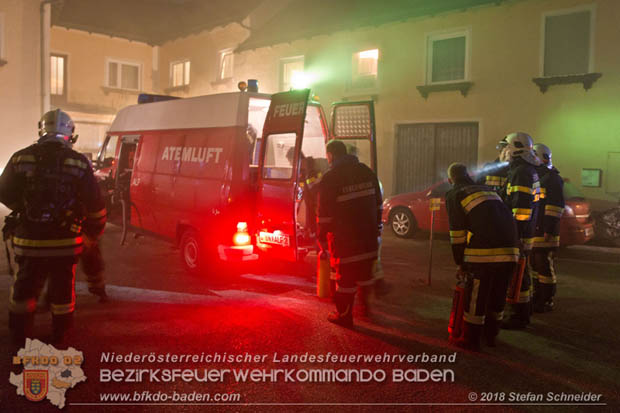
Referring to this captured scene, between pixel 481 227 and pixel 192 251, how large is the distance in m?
4.23

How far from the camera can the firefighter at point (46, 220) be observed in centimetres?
425

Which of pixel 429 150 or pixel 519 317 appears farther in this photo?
pixel 429 150

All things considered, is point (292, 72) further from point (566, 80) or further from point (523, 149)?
point (523, 149)

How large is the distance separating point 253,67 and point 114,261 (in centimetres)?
1299

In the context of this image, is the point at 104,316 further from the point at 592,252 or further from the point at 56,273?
the point at 592,252

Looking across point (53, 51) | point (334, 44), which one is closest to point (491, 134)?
point (334, 44)

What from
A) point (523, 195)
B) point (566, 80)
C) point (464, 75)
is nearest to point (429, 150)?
point (464, 75)

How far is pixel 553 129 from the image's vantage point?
1282 cm

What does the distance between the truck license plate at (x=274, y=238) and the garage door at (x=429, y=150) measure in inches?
364

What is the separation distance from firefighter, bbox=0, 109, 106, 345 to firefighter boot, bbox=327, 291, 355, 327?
8.02ft

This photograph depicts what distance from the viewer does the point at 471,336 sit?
4613mm

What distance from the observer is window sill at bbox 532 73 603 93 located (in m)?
12.2

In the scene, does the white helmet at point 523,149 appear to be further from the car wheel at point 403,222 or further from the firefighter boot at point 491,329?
the car wheel at point 403,222

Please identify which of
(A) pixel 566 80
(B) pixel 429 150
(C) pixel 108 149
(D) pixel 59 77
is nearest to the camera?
(C) pixel 108 149
